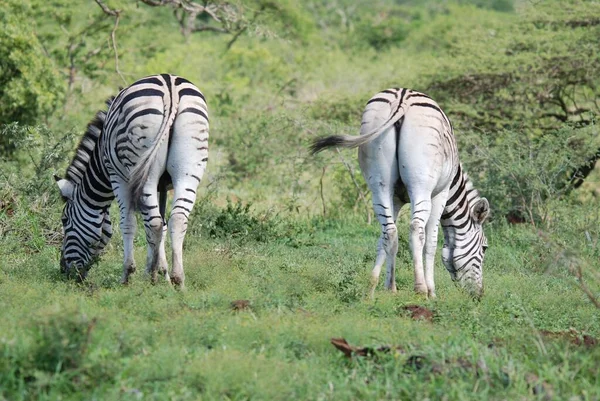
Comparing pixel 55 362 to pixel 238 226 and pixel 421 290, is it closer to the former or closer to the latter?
pixel 421 290

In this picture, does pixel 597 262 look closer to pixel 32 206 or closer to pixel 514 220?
pixel 514 220

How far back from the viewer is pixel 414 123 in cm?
773

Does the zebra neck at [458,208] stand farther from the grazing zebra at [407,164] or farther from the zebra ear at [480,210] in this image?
the grazing zebra at [407,164]

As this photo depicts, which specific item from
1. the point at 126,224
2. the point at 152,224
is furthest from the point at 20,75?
the point at 152,224

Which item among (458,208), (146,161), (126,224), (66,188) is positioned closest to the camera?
(146,161)

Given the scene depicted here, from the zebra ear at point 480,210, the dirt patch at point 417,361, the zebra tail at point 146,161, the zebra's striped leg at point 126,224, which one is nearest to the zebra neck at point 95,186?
the zebra's striped leg at point 126,224

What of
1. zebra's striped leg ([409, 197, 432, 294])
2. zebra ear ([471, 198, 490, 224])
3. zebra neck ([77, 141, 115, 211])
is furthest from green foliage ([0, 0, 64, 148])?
zebra's striped leg ([409, 197, 432, 294])

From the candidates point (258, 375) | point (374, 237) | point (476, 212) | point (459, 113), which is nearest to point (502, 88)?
point (459, 113)

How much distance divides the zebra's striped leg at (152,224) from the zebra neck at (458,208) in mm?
2877

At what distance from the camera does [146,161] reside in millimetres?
7430

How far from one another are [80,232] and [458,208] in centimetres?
377

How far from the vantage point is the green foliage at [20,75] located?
12641mm

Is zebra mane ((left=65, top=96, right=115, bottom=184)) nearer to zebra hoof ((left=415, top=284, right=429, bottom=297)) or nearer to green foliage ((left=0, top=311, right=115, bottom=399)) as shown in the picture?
zebra hoof ((left=415, top=284, right=429, bottom=297))

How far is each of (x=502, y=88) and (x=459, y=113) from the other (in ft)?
2.89
